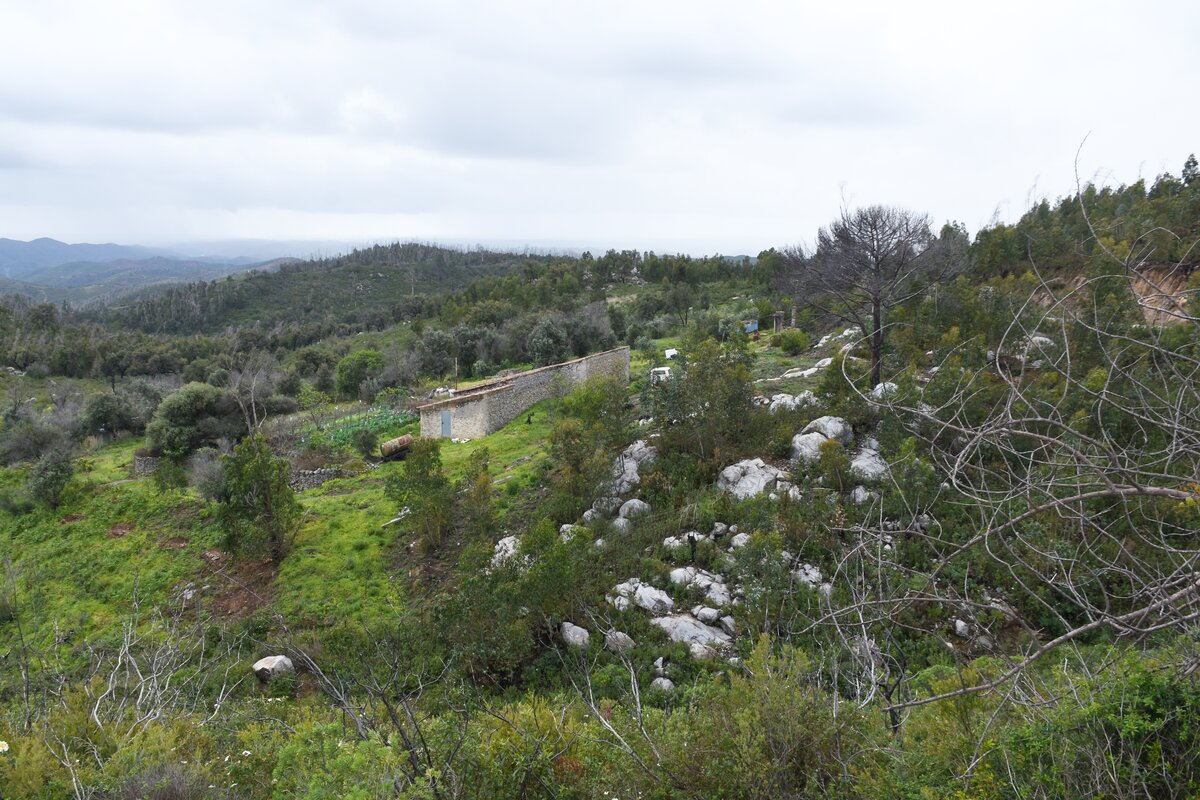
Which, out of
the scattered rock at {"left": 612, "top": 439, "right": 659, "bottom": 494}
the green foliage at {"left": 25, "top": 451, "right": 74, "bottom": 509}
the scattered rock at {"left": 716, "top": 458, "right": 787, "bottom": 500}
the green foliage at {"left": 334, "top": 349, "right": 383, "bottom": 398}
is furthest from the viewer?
the green foliage at {"left": 334, "top": 349, "right": 383, "bottom": 398}

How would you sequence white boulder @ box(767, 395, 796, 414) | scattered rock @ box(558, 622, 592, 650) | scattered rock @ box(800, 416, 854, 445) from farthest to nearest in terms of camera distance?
white boulder @ box(767, 395, 796, 414)
scattered rock @ box(800, 416, 854, 445)
scattered rock @ box(558, 622, 592, 650)

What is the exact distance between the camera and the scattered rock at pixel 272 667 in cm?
819

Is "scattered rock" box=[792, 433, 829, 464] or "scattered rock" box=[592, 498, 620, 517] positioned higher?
"scattered rock" box=[792, 433, 829, 464]

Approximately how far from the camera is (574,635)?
7.62m

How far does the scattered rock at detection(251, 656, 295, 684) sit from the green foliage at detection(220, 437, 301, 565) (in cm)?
299

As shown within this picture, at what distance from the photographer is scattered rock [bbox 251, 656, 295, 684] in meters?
8.19

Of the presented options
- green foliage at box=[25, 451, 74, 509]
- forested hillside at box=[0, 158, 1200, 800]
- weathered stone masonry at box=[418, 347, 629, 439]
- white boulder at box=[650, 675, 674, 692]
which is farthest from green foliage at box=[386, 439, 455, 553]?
green foliage at box=[25, 451, 74, 509]

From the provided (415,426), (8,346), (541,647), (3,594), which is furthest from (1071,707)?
(8,346)

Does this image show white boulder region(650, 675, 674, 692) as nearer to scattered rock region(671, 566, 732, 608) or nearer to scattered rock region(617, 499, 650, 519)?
scattered rock region(671, 566, 732, 608)

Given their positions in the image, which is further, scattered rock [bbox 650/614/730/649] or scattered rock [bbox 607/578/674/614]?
scattered rock [bbox 607/578/674/614]

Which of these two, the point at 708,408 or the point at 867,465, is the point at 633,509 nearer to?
the point at 708,408

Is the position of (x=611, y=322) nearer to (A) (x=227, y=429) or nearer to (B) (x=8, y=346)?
(A) (x=227, y=429)

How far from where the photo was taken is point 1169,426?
7.97 feet

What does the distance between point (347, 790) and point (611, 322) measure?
28.6m
